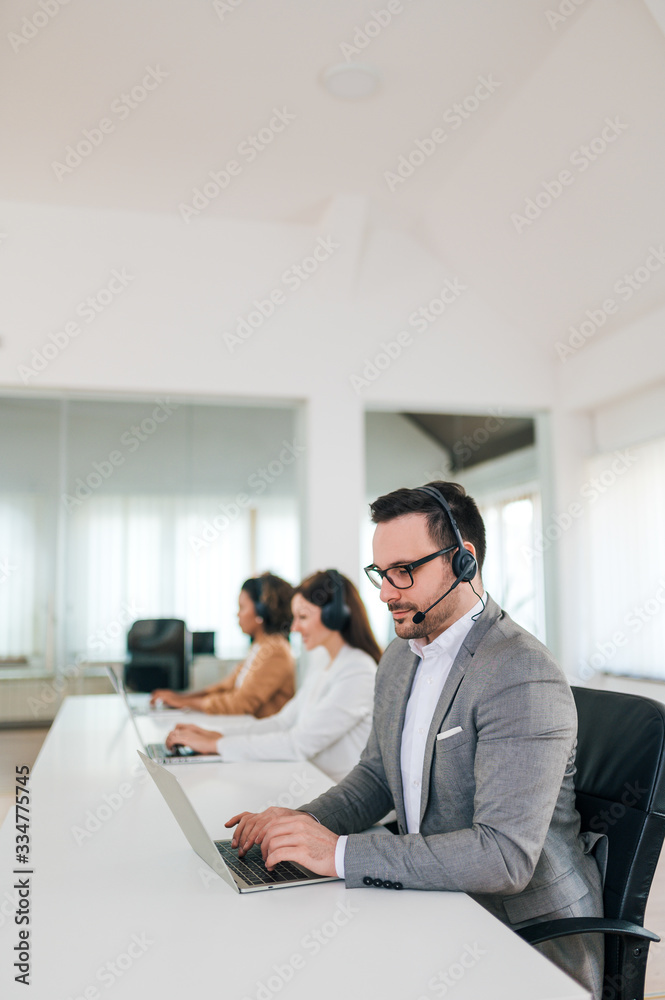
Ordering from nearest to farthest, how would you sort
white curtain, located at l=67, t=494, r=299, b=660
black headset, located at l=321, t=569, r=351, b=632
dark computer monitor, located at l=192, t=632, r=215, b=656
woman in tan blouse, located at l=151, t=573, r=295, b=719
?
black headset, located at l=321, t=569, r=351, b=632, woman in tan blouse, located at l=151, t=573, r=295, b=719, white curtain, located at l=67, t=494, r=299, b=660, dark computer monitor, located at l=192, t=632, r=215, b=656

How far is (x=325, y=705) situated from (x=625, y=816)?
1.26m

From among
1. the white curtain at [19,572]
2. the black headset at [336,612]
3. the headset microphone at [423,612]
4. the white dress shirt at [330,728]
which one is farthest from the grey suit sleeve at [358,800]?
the white curtain at [19,572]

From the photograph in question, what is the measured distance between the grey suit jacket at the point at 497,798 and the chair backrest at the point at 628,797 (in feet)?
0.13

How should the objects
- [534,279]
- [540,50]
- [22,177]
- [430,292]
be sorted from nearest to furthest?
[540,50], [22,177], [534,279], [430,292]

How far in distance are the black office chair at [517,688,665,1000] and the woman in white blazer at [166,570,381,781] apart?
1090 millimetres

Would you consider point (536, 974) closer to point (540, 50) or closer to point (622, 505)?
point (540, 50)

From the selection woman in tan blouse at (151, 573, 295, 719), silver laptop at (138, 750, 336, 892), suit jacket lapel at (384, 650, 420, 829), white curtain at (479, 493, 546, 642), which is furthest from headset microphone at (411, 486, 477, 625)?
white curtain at (479, 493, 546, 642)

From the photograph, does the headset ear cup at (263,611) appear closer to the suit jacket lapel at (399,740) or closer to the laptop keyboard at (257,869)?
the suit jacket lapel at (399,740)

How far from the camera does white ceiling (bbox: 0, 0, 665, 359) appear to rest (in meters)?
3.60

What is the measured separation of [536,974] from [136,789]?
1261mm

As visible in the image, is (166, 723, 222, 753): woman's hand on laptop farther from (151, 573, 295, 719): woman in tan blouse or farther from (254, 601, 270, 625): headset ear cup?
(254, 601, 270, 625): headset ear cup

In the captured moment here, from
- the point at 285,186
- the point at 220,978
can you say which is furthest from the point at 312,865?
the point at 285,186

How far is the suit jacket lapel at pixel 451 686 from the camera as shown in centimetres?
152

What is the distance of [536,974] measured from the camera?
1.06 meters
